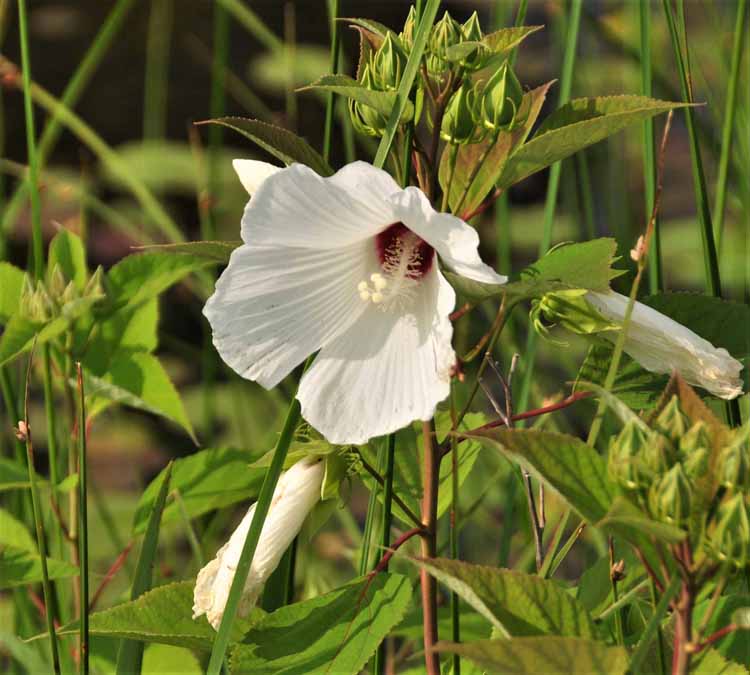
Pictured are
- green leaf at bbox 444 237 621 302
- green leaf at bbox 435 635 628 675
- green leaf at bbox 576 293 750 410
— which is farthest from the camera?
green leaf at bbox 576 293 750 410

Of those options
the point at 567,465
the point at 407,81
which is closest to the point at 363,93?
the point at 407,81

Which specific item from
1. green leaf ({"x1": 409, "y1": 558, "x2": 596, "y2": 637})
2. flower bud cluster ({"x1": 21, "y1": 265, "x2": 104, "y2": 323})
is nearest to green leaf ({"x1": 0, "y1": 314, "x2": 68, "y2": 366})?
flower bud cluster ({"x1": 21, "y1": 265, "x2": 104, "y2": 323})

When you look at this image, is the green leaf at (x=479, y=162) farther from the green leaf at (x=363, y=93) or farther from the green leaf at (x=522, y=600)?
the green leaf at (x=522, y=600)

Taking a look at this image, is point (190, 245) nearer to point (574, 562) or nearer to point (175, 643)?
point (175, 643)

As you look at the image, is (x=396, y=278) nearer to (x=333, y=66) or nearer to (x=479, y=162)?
(x=479, y=162)

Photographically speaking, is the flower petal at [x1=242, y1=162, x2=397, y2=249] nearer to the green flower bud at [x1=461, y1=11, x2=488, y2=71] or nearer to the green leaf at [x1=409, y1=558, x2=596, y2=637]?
the green flower bud at [x1=461, y1=11, x2=488, y2=71]
